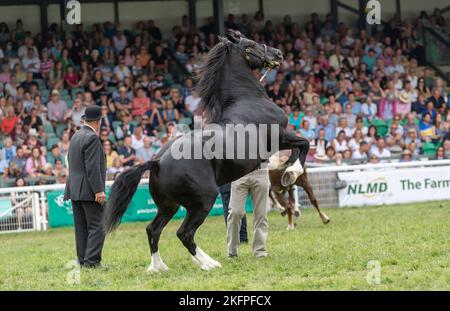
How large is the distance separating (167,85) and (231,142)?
13.4 meters

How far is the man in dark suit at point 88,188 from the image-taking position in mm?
9898

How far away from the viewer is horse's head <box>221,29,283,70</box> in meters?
10.1

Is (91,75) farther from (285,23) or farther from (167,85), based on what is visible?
(285,23)

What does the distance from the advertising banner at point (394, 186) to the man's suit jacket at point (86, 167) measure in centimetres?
905

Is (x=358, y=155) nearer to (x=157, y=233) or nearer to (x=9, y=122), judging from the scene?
(x=9, y=122)

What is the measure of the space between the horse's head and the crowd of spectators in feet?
27.2

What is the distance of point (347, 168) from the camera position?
18.1m

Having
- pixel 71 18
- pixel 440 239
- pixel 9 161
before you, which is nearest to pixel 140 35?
pixel 71 18

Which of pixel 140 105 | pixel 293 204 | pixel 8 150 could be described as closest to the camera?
pixel 293 204

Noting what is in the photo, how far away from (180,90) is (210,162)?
13.3 m

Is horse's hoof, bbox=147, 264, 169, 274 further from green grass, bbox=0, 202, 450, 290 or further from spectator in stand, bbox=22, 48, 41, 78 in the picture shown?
spectator in stand, bbox=22, 48, 41, 78

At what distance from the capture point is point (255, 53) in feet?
33.2

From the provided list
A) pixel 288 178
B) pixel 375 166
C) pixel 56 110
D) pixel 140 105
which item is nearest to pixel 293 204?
pixel 375 166

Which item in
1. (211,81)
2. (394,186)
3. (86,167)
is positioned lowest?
(394,186)
